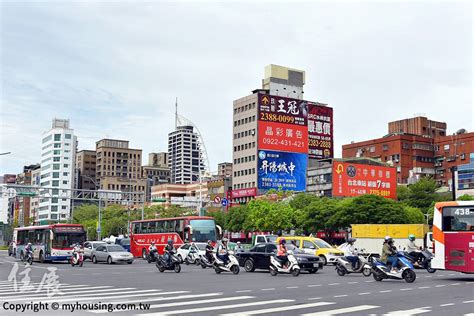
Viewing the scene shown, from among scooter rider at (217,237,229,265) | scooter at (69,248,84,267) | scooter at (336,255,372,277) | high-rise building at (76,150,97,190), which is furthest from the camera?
high-rise building at (76,150,97,190)

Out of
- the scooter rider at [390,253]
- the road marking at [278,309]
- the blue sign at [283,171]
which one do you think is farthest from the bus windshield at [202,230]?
the blue sign at [283,171]

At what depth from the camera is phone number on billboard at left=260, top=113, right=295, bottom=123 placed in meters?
83.9

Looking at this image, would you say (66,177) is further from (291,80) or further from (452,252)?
(452,252)

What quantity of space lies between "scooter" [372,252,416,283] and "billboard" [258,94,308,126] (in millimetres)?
63716

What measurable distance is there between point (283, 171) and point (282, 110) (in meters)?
10.5

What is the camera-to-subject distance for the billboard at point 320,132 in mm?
108562

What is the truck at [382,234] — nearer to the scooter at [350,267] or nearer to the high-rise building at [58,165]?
the scooter at [350,267]

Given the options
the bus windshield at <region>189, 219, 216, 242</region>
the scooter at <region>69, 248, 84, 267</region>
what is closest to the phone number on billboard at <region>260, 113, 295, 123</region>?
the bus windshield at <region>189, 219, 216, 242</region>

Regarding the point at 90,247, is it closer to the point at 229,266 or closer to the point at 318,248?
the point at 318,248

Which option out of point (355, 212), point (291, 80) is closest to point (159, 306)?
point (355, 212)

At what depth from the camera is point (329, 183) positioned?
96.1 meters

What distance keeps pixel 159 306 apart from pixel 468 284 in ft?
38.7

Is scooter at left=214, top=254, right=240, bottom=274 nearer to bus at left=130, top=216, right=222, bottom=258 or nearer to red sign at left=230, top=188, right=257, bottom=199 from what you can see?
bus at left=130, top=216, right=222, bottom=258

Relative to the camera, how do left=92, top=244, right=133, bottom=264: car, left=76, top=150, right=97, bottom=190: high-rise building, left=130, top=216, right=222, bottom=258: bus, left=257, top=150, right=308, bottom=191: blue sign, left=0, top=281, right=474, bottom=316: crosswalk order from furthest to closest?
left=76, top=150, right=97, bottom=190: high-rise building < left=257, top=150, right=308, bottom=191: blue sign < left=130, top=216, right=222, bottom=258: bus < left=92, top=244, right=133, bottom=264: car < left=0, top=281, right=474, bottom=316: crosswalk
